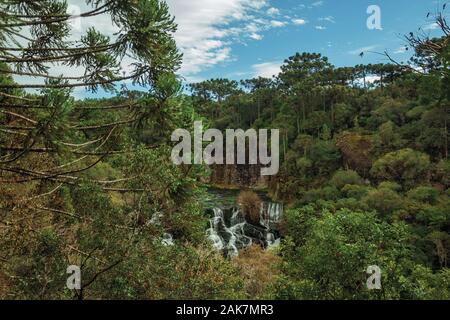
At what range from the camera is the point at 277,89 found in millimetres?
56375

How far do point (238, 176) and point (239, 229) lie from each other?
19.0 m

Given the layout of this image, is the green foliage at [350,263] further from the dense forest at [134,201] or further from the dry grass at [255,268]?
the dry grass at [255,268]

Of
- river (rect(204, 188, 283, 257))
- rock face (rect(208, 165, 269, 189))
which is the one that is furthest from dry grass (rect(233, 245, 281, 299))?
rock face (rect(208, 165, 269, 189))

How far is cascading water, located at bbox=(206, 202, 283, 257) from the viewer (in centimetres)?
2253

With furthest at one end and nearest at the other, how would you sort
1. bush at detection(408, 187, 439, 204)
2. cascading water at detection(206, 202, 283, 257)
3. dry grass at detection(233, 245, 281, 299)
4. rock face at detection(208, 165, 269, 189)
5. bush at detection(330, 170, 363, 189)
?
1. rock face at detection(208, 165, 269, 189)
2. bush at detection(330, 170, 363, 189)
3. bush at detection(408, 187, 439, 204)
4. cascading water at detection(206, 202, 283, 257)
5. dry grass at detection(233, 245, 281, 299)

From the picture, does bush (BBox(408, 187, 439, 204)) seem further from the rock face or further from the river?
the rock face

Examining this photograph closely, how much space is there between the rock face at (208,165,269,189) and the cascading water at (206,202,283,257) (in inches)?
545

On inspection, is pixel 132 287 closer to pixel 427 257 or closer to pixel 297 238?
pixel 297 238

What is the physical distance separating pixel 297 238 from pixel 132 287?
3.10m

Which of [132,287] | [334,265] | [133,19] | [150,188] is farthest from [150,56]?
[334,265]

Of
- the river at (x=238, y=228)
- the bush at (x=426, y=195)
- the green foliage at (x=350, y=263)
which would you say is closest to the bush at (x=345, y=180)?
the river at (x=238, y=228)

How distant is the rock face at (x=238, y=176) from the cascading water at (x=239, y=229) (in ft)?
45.4

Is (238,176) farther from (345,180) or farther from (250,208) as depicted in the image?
(250,208)

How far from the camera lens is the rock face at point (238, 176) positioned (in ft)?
139
